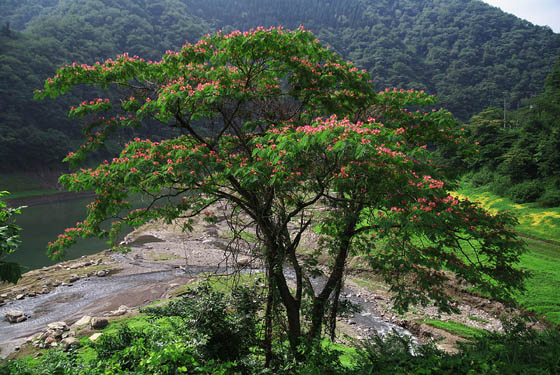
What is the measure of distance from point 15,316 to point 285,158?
13.7 meters

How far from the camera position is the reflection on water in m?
21.0

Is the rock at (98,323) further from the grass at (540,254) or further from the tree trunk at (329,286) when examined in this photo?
the grass at (540,254)

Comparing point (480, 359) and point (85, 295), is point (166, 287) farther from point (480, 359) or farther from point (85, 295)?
point (480, 359)

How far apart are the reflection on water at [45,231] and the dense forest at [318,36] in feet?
42.9

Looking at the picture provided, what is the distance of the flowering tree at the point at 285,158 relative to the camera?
15.4 ft

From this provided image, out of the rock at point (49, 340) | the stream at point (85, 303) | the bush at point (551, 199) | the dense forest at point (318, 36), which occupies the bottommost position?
the stream at point (85, 303)

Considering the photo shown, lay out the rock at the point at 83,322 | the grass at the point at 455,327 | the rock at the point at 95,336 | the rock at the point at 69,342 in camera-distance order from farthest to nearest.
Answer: the rock at the point at 83,322 → the grass at the point at 455,327 → the rock at the point at 95,336 → the rock at the point at 69,342

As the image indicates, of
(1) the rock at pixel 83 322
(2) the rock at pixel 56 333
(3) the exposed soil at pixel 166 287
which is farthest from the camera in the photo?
(3) the exposed soil at pixel 166 287

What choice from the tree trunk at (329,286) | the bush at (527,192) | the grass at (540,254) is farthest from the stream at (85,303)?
the bush at (527,192)

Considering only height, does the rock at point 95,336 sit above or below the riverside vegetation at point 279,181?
below

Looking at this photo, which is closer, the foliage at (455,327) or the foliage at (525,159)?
the foliage at (455,327)

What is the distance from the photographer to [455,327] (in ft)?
36.3

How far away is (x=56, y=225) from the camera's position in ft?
97.1

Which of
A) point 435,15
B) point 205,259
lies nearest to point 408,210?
point 205,259
